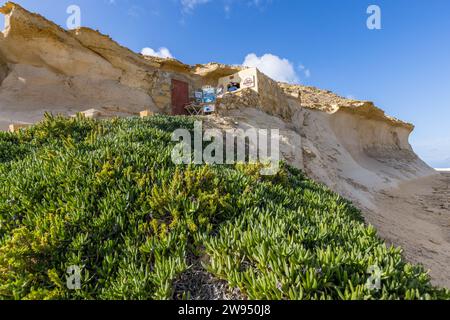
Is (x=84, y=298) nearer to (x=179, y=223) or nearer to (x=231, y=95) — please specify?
(x=179, y=223)

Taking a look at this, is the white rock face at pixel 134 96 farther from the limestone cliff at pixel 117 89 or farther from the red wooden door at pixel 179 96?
the red wooden door at pixel 179 96

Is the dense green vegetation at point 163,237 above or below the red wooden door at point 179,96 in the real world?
below

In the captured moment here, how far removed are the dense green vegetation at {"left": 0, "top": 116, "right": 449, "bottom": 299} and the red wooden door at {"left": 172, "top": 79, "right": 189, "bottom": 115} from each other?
1546 centimetres

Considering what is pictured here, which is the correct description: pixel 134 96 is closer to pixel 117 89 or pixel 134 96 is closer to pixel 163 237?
pixel 117 89

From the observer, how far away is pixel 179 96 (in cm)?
2106

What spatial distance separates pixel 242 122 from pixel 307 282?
14.1 metres

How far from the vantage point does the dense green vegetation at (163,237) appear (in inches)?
101

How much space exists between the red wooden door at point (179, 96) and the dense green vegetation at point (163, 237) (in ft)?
50.7

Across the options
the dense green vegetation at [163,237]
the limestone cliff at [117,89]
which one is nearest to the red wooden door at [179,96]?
the limestone cliff at [117,89]

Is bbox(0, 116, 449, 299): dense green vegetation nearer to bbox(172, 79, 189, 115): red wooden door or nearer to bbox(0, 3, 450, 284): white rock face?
bbox(0, 3, 450, 284): white rock face

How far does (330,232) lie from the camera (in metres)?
3.48

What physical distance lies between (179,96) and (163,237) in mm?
19313
